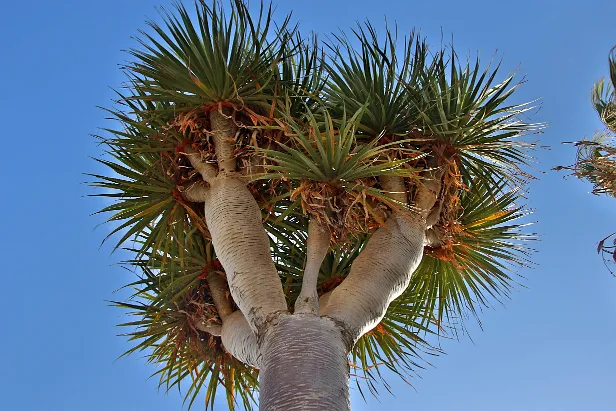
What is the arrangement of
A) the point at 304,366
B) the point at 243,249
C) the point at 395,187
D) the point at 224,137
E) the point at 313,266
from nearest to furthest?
1. the point at 304,366
2. the point at 243,249
3. the point at 313,266
4. the point at 395,187
5. the point at 224,137

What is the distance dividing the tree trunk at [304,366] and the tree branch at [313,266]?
0.14 meters

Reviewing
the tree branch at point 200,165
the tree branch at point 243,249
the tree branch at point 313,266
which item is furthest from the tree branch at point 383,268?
the tree branch at point 200,165

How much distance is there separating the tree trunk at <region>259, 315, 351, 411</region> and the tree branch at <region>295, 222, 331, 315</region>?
14cm

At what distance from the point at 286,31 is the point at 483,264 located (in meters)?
2.42

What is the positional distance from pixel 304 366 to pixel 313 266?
1.04 m

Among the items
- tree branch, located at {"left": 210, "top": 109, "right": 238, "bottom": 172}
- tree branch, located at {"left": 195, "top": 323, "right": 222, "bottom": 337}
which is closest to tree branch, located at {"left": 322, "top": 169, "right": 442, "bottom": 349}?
tree branch, located at {"left": 210, "top": 109, "right": 238, "bottom": 172}

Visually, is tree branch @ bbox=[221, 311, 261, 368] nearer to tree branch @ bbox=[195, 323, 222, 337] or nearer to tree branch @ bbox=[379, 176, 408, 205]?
tree branch @ bbox=[195, 323, 222, 337]

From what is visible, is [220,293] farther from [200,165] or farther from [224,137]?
[224,137]

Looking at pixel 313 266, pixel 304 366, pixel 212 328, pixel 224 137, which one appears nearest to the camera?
pixel 304 366

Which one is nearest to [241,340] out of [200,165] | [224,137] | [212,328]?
[212,328]

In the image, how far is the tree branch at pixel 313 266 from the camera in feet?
14.1

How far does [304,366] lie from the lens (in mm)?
3752

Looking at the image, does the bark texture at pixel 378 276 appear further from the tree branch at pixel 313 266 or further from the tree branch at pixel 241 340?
the tree branch at pixel 241 340

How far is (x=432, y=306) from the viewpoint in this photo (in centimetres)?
620
